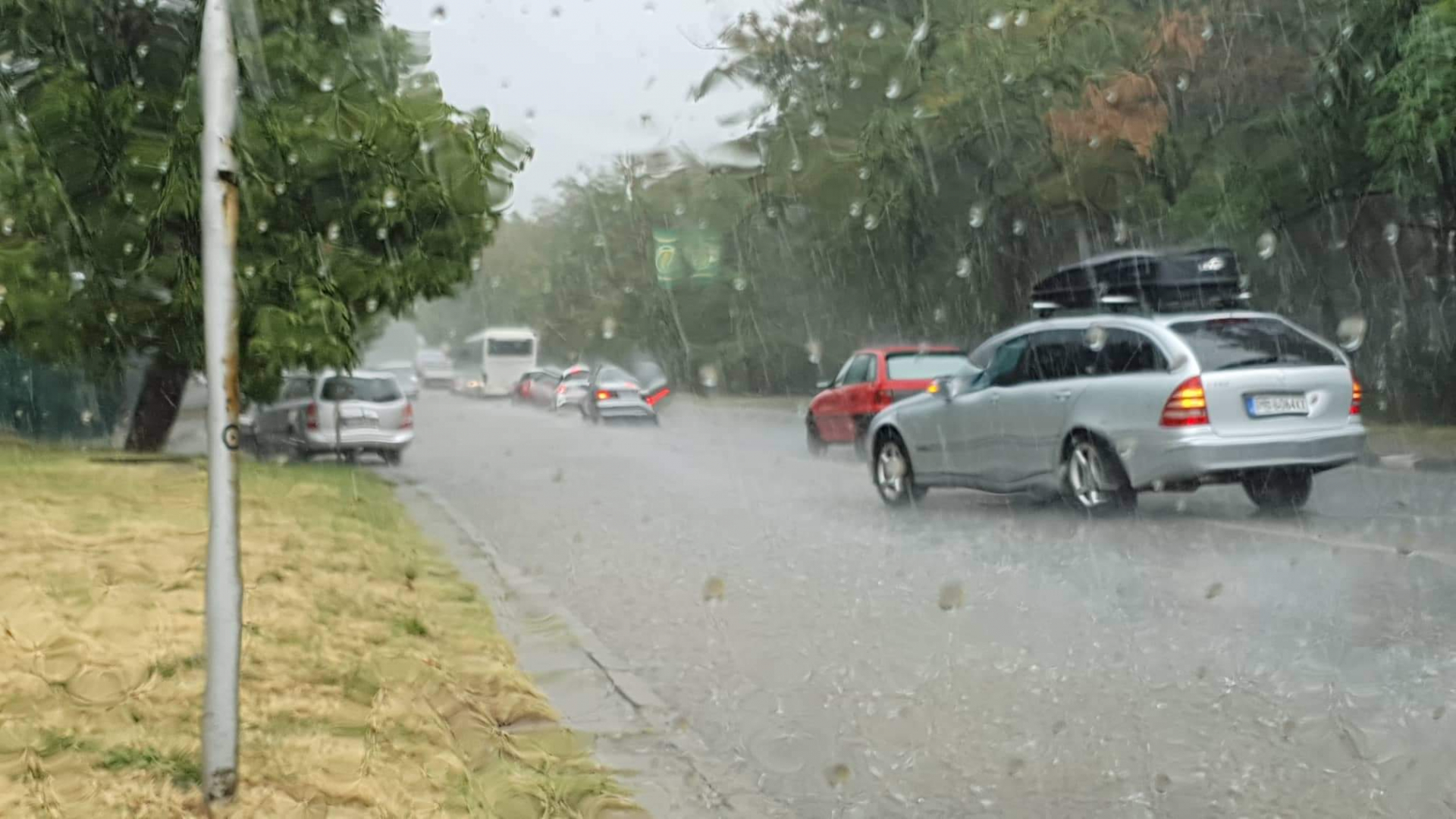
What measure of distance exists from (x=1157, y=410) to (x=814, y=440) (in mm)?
8301

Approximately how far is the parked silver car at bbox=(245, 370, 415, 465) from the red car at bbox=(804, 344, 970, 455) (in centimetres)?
729

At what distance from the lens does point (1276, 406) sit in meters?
10.7

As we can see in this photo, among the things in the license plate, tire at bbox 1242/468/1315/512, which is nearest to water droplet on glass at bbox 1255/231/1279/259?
tire at bbox 1242/468/1315/512

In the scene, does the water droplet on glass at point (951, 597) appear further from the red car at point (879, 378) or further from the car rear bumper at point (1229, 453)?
the red car at point (879, 378)

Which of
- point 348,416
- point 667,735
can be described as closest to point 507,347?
point 348,416

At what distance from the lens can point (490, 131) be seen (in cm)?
1766

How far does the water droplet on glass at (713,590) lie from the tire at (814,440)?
29.0 feet

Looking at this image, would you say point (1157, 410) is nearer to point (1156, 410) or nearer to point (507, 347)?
point (1156, 410)

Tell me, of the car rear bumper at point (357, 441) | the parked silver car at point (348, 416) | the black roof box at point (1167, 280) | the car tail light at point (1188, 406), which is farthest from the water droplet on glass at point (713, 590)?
the car rear bumper at point (357, 441)

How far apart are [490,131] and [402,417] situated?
5871 mm

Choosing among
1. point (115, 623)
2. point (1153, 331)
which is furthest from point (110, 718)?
point (1153, 331)

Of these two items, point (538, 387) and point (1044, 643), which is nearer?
point (1044, 643)

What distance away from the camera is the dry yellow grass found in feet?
14.8

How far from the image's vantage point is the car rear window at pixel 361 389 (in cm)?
2172
